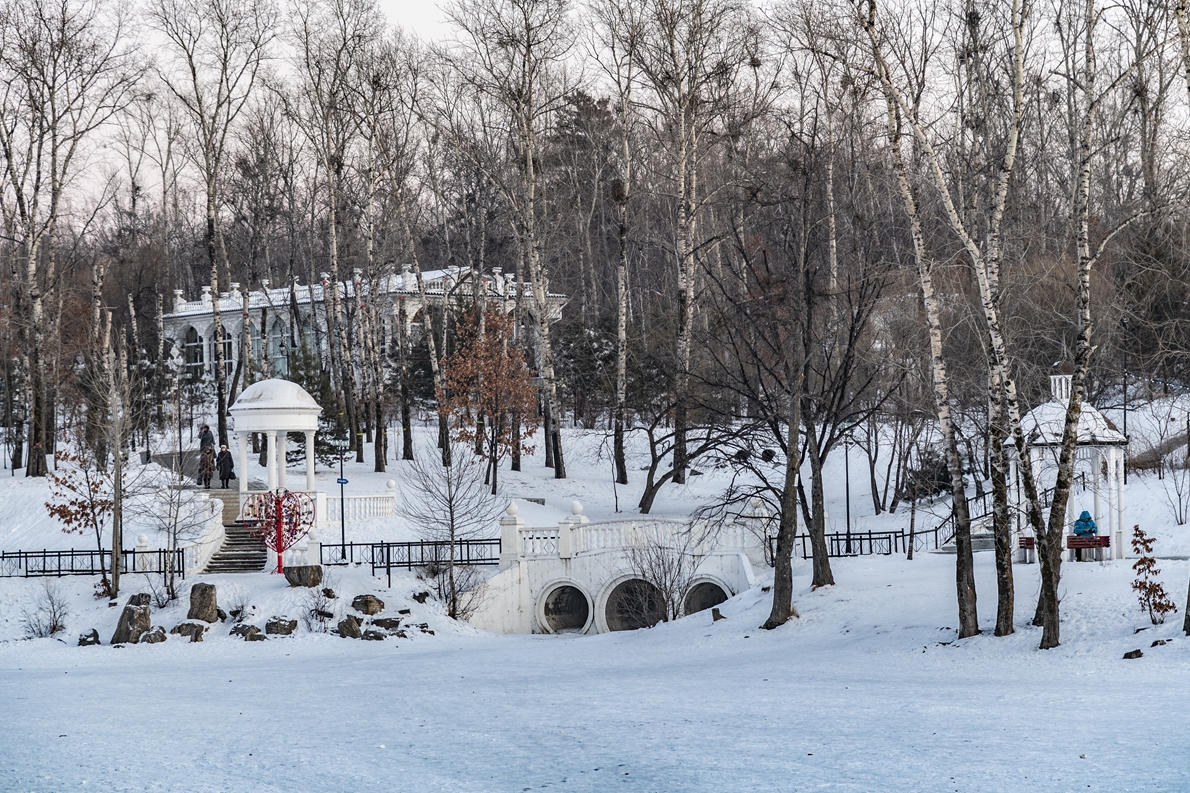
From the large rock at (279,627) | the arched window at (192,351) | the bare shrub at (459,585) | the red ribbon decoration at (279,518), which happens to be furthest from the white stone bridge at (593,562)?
the arched window at (192,351)

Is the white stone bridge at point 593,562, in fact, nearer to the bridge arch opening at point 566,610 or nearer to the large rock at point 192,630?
the bridge arch opening at point 566,610

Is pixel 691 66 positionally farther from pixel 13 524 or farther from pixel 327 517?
pixel 13 524

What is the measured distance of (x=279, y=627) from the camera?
22.6 meters

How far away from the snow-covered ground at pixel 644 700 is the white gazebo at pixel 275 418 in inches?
239

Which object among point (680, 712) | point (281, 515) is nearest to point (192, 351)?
point (281, 515)

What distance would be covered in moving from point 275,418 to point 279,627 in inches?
329

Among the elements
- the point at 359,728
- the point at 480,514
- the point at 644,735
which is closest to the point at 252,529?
the point at 480,514

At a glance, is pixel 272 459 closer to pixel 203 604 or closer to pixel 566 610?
pixel 203 604

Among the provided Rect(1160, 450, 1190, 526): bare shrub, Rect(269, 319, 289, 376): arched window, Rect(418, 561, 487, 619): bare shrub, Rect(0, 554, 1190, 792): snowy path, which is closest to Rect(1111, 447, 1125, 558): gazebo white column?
Rect(0, 554, 1190, 792): snowy path

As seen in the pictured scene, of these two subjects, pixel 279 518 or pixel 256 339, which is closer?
pixel 279 518

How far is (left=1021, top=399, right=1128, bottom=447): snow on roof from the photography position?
20.1 meters

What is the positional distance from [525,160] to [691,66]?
568 cm

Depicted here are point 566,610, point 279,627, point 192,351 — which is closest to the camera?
point 279,627

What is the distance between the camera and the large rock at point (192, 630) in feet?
72.8
